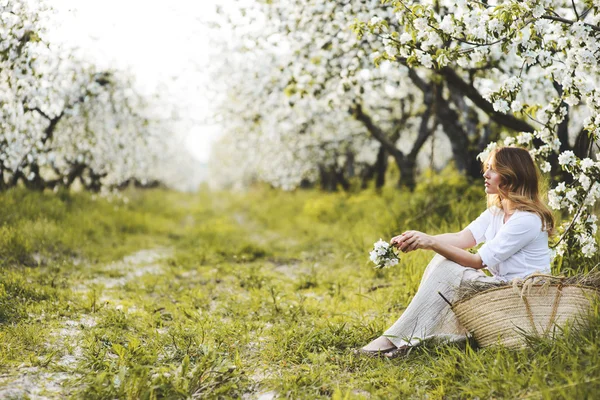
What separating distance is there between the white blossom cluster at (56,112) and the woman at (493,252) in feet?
16.2

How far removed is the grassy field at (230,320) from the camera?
2951mm

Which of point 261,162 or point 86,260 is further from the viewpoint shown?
point 261,162

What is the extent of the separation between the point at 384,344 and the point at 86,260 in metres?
4.68

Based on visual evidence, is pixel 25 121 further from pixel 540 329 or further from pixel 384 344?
pixel 540 329

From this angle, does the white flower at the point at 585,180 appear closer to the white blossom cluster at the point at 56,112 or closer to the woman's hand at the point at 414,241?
the woman's hand at the point at 414,241

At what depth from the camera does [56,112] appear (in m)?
8.34

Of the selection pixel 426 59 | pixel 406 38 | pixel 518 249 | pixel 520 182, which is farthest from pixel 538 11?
pixel 518 249

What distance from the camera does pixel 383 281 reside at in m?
5.56

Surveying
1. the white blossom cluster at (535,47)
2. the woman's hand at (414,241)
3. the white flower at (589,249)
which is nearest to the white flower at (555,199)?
the white blossom cluster at (535,47)

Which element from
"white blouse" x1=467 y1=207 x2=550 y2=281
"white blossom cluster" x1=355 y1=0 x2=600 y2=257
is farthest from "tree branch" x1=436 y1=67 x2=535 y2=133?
"white blouse" x1=467 y1=207 x2=550 y2=281

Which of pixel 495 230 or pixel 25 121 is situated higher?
pixel 25 121

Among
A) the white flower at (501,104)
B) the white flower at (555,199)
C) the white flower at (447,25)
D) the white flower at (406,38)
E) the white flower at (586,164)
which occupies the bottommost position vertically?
the white flower at (555,199)

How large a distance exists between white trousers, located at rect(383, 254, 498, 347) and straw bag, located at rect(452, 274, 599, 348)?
0.94ft

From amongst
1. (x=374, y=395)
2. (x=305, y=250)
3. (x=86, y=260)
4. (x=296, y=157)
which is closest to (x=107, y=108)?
(x=86, y=260)
